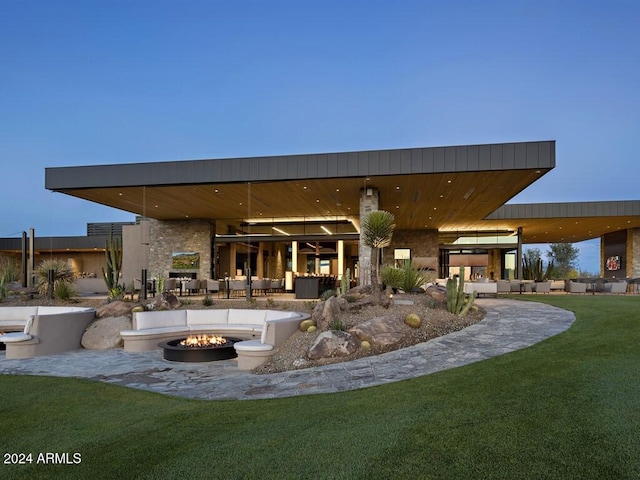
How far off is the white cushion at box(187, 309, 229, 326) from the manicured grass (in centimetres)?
448

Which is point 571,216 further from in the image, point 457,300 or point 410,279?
point 457,300

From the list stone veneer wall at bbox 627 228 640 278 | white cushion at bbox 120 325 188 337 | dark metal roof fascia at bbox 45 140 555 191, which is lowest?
white cushion at bbox 120 325 188 337

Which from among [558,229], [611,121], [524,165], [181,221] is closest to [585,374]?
[524,165]

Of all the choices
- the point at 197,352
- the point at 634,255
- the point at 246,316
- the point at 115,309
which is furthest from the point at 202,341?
the point at 634,255

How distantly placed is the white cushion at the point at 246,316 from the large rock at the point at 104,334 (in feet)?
8.77

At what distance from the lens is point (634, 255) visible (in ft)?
83.2

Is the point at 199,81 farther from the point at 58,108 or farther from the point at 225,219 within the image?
the point at 225,219

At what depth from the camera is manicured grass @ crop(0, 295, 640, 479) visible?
2799 mm

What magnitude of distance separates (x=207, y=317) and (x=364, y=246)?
610 cm

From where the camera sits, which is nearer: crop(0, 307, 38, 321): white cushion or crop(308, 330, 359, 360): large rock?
crop(308, 330, 359, 360): large rock

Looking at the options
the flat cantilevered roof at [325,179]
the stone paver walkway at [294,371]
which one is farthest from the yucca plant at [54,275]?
the stone paver walkway at [294,371]

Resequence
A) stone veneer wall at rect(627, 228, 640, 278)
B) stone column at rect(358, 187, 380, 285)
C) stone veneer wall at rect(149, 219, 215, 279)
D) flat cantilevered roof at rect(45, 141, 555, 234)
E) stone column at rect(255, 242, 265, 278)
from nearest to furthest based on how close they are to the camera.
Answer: flat cantilevered roof at rect(45, 141, 555, 234) → stone column at rect(358, 187, 380, 285) → stone veneer wall at rect(149, 219, 215, 279) → stone column at rect(255, 242, 265, 278) → stone veneer wall at rect(627, 228, 640, 278)

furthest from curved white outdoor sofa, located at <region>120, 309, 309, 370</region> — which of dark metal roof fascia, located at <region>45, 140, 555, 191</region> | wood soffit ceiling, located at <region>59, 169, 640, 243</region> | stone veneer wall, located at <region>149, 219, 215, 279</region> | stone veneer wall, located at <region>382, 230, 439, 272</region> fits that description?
stone veneer wall, located at <region>382, 230, 439, 272</region>

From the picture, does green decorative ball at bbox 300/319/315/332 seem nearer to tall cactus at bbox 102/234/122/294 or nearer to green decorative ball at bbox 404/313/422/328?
green decorative ball at bbox 404/313/422/328
